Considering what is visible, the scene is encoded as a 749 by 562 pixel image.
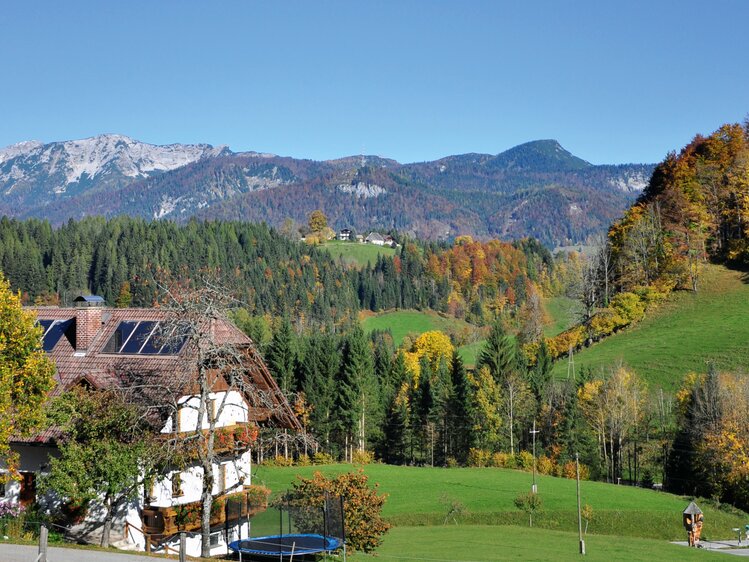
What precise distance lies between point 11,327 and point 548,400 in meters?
72.9

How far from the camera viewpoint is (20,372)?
87.2 feet

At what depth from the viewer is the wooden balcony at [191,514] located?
30281mm

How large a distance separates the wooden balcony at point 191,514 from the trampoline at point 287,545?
2.26 meters

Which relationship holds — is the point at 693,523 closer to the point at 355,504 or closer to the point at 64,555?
the point at 355,504

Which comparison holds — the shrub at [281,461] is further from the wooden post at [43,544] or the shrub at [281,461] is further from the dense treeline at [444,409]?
the wooden post at [43,544]

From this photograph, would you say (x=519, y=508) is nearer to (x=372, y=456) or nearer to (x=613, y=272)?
(x=372, y=456)

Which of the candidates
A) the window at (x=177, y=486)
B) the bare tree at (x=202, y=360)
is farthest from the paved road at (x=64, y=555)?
the window at (x=177, y=486)

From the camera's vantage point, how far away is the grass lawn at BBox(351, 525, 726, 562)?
3769 cm

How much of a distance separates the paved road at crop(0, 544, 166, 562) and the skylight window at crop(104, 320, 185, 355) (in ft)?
31.5

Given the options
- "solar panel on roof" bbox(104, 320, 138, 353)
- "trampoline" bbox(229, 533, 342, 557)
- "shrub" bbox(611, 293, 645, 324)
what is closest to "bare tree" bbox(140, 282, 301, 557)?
"trampoline" bbox(229, 533, 342, 557)

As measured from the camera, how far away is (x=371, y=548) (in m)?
32.2

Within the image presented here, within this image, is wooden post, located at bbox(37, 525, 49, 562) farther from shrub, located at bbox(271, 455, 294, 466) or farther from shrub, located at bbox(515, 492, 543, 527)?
shrub, located at bbox(271, 455, 294, 466)

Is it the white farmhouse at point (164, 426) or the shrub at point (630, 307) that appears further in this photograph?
the shrub at point (630, 307)

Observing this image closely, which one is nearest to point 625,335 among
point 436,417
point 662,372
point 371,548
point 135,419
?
point 662,372
